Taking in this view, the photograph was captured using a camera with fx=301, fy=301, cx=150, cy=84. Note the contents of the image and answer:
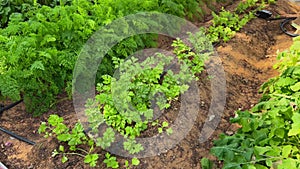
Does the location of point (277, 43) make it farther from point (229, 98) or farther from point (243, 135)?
point (243, 135)

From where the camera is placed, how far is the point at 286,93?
9.10 ft

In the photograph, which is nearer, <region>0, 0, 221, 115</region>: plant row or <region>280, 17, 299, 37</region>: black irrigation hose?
<region>0, 0, 221, 115</region>: plant row

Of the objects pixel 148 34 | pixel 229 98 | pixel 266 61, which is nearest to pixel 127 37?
pixel 148 34

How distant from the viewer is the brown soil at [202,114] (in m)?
2.50

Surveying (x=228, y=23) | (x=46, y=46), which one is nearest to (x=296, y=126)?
(x=46, y=46)

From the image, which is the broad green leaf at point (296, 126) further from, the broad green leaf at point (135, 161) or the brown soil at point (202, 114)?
the broad green leaf at point (135, 161)

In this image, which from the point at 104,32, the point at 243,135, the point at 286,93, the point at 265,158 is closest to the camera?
the point at 265,158

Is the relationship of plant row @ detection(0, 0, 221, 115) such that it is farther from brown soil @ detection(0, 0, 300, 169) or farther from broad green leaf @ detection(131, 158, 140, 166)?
broad green leaf @ detection(131, 158, 140, 166)

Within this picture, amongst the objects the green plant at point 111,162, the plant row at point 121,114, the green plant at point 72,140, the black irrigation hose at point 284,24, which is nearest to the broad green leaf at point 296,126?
the plant row at point 121,114

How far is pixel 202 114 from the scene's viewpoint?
3014 mm

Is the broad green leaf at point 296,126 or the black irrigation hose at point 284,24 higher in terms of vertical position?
the broad green leaf at point 296,126

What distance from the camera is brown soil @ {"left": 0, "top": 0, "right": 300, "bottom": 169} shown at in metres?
2.50

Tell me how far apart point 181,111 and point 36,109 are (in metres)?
1.43

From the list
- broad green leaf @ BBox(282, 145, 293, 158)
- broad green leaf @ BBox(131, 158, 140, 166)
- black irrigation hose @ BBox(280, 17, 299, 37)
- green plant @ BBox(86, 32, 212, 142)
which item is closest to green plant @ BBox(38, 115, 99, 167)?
green plant @ BBox(86, 32, 212, 142)
